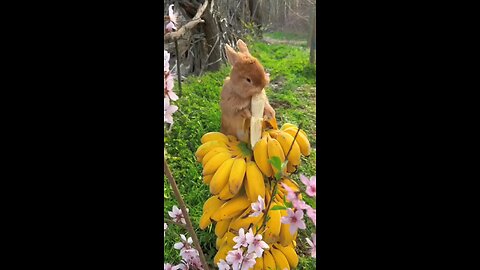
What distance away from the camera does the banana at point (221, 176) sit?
5.25 feet

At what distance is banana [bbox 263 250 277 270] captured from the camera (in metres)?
1.62

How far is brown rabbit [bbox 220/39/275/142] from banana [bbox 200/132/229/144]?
0.12 ft

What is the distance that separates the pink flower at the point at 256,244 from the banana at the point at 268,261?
0.22 ft

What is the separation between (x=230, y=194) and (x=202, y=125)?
0.19 m

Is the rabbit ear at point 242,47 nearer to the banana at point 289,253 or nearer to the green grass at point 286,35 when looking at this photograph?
the green grass at point 286,35

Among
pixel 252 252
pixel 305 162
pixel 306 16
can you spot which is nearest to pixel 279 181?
pixel 305 162

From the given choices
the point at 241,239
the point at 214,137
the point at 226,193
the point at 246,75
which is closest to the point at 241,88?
the point at 246,75

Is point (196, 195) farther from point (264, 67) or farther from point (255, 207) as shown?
point (264, 67)

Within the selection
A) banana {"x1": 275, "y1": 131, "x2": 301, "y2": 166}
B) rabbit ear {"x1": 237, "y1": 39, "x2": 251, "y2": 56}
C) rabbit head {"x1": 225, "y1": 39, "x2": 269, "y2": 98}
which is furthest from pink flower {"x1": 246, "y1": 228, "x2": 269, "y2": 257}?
rabbit ear {"x1": 237, "y1": 39, "x2": 251, "y2": 56}

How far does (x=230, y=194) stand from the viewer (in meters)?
1.61

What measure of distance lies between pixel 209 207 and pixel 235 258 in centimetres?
15

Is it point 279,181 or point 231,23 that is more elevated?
point 231,23

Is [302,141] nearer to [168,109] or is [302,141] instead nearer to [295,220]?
[295,220]

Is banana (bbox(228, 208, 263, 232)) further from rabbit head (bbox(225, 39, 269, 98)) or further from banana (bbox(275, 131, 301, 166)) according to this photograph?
rabbit head (bbox(225, 39, 269, 98))
